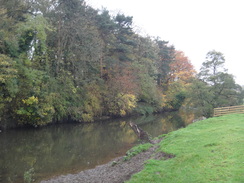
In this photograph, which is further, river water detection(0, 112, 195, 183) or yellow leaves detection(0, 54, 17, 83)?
yellow leaves detection(0, 54, 17, 83)

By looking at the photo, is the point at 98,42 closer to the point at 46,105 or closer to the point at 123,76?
the point at 123,76

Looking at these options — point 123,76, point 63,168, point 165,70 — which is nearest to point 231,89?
point 123,76

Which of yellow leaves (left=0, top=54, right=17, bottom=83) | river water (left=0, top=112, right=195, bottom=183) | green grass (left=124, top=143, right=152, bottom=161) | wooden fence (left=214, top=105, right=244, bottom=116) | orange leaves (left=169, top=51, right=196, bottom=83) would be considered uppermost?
A: orange leaves (left=169, top=51, right=196, bottom=83)

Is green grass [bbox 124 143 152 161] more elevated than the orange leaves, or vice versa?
the orange leaves

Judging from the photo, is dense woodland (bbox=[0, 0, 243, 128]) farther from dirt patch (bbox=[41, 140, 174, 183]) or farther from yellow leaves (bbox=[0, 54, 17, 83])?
dirt patch (bbox=[41, 140, 174, 183])

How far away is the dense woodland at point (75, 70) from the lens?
23.1 meters

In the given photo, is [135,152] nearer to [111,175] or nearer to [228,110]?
[111,175]

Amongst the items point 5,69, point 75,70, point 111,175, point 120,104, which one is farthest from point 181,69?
point 111,175

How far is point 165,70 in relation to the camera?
54.9m

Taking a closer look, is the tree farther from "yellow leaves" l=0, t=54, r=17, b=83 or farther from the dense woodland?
"yellow leaves" l=0, t=54, r=17, b=83

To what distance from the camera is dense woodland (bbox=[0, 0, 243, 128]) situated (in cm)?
2311

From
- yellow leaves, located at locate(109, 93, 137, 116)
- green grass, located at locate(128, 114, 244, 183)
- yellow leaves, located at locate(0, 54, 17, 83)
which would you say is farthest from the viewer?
yellow leaves, located at locate(109, 93, 137, 116)

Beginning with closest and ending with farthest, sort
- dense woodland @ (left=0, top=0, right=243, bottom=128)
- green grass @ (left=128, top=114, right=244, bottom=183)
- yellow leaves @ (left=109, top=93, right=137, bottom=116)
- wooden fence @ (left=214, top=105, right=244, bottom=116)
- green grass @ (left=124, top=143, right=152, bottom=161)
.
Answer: green grass @ (left=128, top=114, right=244, bottom=183) < green grass @ (left=124, top=143, right=152, bottom=161) < dense woodland @ (left=0, top=0, right=243, bottom=128) < wooden fence @ (left=214, top=105, right=244, bottom=116) < yellow leaves @ (left=109, top=93, right=137, bottom=116)

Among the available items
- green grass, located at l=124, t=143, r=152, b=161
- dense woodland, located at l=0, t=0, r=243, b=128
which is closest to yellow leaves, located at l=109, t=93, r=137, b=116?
dense woodland, located at l=0, t=0, r=243, b=128
